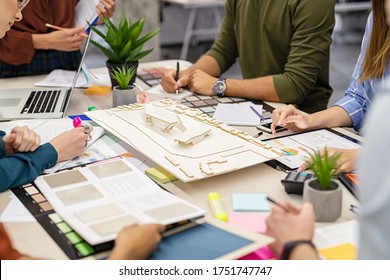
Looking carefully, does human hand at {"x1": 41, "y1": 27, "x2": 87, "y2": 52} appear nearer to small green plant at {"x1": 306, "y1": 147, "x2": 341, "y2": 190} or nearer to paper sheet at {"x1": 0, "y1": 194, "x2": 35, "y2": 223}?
paper sheet at {"x1": 0, "y1": 194, "x2": 35, "y2": 223}

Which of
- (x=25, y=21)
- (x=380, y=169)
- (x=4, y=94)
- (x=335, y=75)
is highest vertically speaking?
(x=380, y=169)

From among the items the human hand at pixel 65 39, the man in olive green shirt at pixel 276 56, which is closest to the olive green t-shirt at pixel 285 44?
the man in olive green shirt at pixel 276 56

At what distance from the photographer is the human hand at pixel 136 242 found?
928 millimetres

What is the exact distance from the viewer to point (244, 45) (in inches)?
90.7

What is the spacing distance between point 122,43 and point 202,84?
0.34m

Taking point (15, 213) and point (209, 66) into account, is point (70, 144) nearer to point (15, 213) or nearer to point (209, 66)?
point (15, 213)

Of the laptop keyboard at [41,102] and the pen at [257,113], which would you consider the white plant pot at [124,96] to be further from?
the pen at [257,113]

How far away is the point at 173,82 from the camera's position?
2.02m

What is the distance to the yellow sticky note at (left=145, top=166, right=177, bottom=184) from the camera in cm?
129
